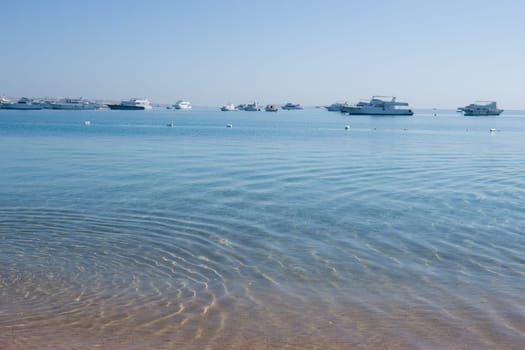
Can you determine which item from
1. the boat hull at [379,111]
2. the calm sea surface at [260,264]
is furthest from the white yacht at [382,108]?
the calm sea surface at [260,264]

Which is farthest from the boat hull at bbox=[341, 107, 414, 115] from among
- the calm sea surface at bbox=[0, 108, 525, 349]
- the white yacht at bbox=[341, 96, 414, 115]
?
the calm sea surface at bbox=[0, 108, 525, 349]

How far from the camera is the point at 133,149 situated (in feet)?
136

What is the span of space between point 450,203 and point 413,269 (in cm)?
829

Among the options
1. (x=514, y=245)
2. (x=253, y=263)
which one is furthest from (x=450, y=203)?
(x=253, y=263)

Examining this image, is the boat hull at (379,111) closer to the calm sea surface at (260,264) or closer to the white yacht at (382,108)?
the white yacht at (382,108)

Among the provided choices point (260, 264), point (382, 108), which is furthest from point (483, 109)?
point (260, 264)

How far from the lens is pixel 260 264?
10.8 metres

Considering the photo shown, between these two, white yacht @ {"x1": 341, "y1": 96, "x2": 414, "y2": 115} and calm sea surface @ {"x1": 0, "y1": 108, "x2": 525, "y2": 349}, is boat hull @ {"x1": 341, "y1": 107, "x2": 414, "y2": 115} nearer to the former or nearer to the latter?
white yacht @ {"x1": 341, "y1": 96, "x2": 414, "y2": 115}

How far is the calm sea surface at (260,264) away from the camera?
738cm

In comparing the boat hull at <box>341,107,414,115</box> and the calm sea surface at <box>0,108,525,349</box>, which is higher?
the boat hull at <box>341,107,414,115</box>

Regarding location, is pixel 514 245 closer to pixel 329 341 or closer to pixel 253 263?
pixel 253 263

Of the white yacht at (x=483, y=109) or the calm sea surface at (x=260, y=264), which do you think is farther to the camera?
the white yacht at (x=483, y=109)

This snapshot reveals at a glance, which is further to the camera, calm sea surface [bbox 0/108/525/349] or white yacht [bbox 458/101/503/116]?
white yacht [bbox 458/101/503/116]

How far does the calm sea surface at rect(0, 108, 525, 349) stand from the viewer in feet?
24.2
